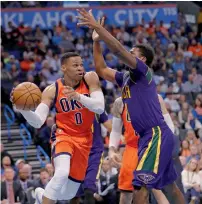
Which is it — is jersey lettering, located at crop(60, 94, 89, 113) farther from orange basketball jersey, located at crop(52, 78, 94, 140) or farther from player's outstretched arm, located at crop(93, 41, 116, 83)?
player's outstretched arm, located at crop(93, 41, 116, 83)

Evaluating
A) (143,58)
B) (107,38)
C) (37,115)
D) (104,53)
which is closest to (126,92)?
(143,58)

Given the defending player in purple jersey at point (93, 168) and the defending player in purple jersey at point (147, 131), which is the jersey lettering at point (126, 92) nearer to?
the defending player in purple jersey at point (147, 131)

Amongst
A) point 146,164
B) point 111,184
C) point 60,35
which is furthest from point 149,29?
point 146,164

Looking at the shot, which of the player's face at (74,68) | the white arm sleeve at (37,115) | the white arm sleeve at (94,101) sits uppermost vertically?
the player's face at (74,68)

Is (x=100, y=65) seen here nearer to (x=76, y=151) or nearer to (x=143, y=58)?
(x=143, y=58)

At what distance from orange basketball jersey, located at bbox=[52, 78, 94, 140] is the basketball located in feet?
1.73

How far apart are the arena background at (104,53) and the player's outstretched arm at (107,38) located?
6.11 m

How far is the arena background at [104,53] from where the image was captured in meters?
17.6

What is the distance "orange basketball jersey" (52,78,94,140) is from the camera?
9453mm

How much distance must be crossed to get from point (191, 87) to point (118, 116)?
11422 mm

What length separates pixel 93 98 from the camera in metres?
9.19

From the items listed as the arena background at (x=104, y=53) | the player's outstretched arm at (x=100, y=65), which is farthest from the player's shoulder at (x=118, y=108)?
the arena background at (x=104, y=53)

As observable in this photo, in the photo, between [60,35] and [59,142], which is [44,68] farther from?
[59,142]

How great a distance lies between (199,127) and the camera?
18.8 metres
